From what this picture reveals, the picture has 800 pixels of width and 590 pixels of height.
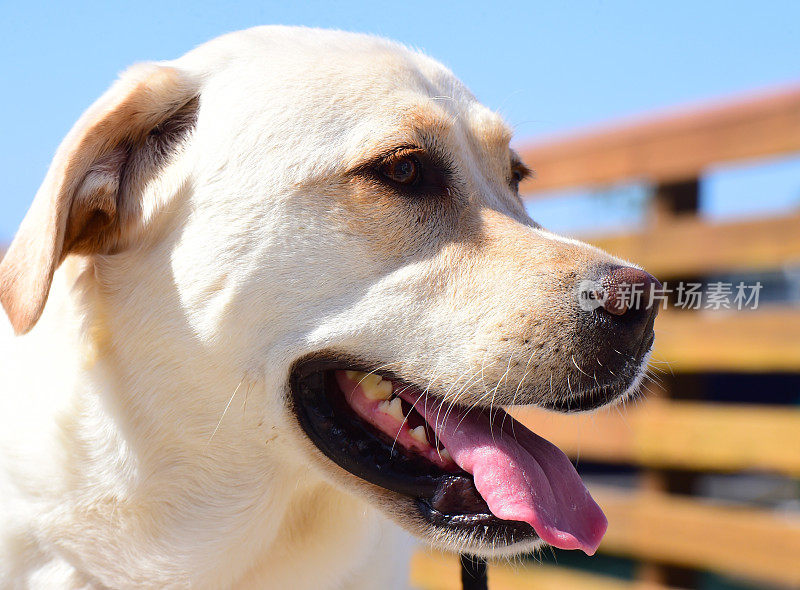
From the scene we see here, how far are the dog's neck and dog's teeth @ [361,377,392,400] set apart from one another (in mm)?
201

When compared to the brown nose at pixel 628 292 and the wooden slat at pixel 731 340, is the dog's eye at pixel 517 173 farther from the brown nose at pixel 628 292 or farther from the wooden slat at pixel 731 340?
the wooden slat at pixel 731 340

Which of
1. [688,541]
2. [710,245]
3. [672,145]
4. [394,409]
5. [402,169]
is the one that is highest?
[402,169]

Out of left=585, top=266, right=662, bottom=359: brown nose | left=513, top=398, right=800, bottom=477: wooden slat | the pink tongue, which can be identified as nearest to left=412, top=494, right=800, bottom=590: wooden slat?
left=513, top=398, right=800, bottom=477: wooden slat

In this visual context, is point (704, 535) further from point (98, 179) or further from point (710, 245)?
point (98, 179)

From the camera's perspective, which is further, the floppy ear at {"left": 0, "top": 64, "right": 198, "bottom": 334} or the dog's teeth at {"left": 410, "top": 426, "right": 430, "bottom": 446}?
the dog's teeth at {"left": 410, "top": 426, "right": 430, "bottom": 446}

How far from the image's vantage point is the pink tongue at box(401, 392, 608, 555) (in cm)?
158

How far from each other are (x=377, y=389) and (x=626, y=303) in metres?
0.56

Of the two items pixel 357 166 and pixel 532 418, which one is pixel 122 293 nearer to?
pixel 357 166

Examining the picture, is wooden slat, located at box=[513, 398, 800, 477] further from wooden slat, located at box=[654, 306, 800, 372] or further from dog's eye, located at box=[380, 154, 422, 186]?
dog's eye, located at box=[380, 154, 422, 186]

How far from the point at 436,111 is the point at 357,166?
25 cm

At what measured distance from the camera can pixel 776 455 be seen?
11.2 ft

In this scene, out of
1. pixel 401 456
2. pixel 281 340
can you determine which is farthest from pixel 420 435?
pixel 281 340

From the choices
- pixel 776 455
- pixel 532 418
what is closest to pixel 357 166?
pixel 776 455

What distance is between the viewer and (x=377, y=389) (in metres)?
1.73
